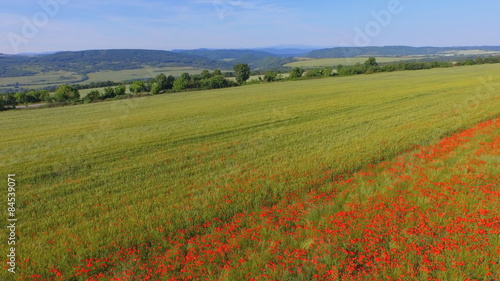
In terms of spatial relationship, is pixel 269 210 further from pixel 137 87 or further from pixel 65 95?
pixel 137 87

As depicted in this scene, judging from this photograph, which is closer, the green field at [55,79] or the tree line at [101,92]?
the tree line at [101,92]

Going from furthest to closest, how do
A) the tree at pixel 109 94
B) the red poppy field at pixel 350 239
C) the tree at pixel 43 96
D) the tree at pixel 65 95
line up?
the tree at pixel 43 96
the tree at pixel 109 94
the tree at pixel 65 95
the red poppy field at pixel 350 239

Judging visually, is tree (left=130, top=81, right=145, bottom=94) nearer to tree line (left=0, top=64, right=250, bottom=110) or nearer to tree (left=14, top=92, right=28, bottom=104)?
tree line (left=0, top=64, right=250, bottom=110)

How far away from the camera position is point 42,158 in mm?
15422

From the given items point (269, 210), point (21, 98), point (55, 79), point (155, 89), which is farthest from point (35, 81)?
point (269, 210)

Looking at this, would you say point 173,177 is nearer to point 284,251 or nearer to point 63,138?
point 284,251

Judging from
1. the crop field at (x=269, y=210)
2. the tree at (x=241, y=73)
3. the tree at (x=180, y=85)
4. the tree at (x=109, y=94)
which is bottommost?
the tree at (x=109, y=94)

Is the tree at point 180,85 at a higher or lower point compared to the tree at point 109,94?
higher

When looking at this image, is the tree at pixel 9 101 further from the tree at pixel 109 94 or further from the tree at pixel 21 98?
the tree at pixel 109 94

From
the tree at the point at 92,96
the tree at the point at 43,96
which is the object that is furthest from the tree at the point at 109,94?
the tree at the point at 43,96

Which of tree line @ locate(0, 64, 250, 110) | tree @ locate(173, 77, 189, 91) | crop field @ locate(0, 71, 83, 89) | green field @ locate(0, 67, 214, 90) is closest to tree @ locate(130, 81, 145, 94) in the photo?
tree line @ locate(0, 64, 250, 110)

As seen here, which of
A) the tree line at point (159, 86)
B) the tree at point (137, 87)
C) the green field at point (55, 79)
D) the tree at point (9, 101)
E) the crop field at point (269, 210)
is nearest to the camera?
the crop field at point (269, 210)

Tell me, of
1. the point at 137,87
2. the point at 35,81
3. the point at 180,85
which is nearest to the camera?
the point at 137,87

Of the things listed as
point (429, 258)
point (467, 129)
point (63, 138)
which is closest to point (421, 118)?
point (467, 129)
